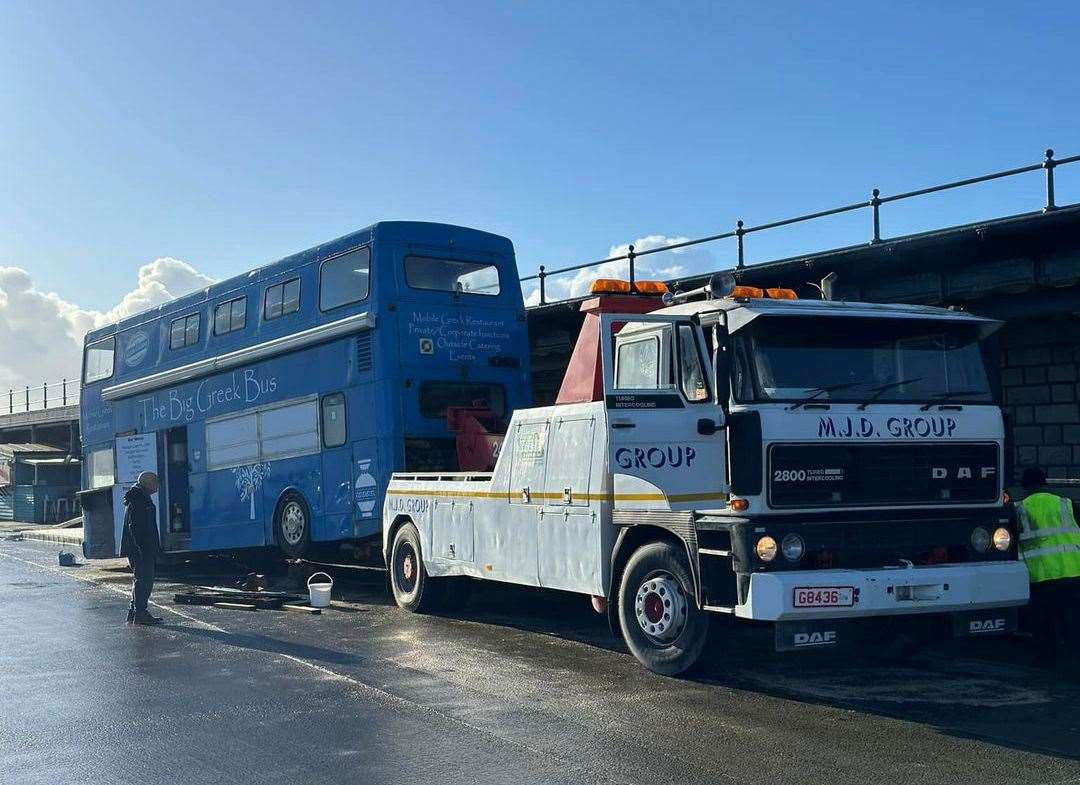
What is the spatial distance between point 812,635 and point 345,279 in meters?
9.17

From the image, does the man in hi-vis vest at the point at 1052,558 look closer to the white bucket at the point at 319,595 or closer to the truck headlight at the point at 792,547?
the truck headlight at the point at 792,547

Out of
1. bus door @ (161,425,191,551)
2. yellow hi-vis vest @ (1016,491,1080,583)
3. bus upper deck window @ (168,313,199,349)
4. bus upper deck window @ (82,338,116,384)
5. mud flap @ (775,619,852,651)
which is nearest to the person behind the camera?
mud flap @ (775,619,852,651)

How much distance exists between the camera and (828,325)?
28.6 ft

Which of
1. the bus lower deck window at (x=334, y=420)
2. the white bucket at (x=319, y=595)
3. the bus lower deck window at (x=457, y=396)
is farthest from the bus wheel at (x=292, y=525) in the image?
the bus lower deck window at (x=457, y=396)

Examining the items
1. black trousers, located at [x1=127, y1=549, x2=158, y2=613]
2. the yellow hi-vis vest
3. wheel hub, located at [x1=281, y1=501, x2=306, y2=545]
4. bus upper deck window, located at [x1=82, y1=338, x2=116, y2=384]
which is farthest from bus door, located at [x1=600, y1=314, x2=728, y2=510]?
bus upper deck window, located at [x1=82, y1=338, x2=116, y2=384]

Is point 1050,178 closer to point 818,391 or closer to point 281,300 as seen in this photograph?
point 818,391

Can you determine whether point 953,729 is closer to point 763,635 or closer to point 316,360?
point 763,635

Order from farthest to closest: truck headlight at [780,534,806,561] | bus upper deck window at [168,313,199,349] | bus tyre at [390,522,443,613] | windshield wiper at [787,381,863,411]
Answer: bus upper deck window at [168,313,199,349] → bus tyre at [390,522,443,613] → windshield wiper at [787,381,863,411] → truck headlight at [780,534,806,561]

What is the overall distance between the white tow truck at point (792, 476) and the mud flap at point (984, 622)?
0.01 metres

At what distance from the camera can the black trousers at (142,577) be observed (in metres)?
13.1

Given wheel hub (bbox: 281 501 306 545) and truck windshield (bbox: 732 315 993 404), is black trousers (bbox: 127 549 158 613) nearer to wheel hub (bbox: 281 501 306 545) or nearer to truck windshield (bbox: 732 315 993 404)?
wheel hub (bbox: 281 501 306 545)

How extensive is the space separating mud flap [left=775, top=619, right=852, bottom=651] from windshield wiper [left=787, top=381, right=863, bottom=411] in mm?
1566

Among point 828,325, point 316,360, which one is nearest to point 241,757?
point 828,325

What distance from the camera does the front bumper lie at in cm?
784
